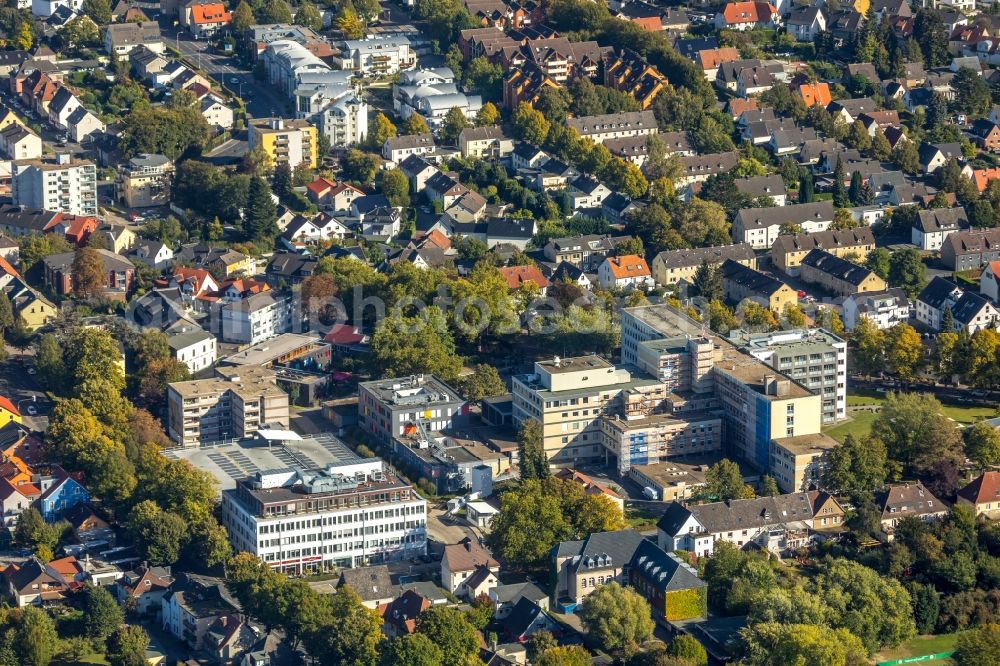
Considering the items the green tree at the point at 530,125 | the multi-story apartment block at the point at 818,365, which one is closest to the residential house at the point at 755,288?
the multi-story apartment block at the point at 818,365

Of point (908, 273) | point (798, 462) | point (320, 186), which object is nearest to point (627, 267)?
point (908, 273)

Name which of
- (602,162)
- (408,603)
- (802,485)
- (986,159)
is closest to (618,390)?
(802,485)

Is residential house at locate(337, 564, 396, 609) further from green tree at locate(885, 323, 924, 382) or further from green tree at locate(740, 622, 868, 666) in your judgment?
green tree at locate(885, 323, 924, 382)

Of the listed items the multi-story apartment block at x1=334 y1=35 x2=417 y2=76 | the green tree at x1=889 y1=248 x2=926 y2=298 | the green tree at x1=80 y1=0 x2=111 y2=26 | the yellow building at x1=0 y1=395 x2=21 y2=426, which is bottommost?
the green tree at x1=889 y1=248 x2=926 y2=298

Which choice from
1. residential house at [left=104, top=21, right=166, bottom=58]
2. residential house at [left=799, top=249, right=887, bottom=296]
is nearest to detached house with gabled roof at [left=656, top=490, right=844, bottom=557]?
residential house at [left=799, top=249, right=887, bottom=296]

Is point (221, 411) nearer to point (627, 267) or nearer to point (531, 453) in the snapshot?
point (531, 453)

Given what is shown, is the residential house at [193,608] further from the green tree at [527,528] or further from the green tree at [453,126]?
the green tree at [453,126]
